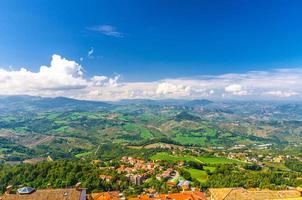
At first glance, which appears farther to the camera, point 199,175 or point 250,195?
point 199,175

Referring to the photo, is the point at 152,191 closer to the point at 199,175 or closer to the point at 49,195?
the point at 199,175

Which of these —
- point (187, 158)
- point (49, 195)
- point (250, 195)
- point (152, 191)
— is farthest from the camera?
point (187, 158)

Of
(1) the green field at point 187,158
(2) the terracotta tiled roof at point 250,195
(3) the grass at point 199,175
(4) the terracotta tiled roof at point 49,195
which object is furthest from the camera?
(1) the green field at point 187,158

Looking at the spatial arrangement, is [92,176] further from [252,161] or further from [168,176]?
[252,161]

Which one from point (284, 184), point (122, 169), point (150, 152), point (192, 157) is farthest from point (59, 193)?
point (150, 152)

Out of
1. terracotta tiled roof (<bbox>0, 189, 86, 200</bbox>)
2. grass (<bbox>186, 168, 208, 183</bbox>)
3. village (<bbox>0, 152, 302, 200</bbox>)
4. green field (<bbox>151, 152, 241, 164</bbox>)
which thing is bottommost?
green field (<bbox>151, 152, 241, 164</bbox>)

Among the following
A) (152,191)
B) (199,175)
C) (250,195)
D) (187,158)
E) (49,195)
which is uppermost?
(49,195)

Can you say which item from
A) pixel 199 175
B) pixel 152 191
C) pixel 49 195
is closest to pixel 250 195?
pixel 49 195

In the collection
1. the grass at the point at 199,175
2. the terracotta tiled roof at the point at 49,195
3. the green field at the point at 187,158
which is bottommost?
the green field at the point at 187,158

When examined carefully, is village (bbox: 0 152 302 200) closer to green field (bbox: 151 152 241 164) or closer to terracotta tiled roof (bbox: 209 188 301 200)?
terracotta tiled roof (bbox: 209 188 301 200)

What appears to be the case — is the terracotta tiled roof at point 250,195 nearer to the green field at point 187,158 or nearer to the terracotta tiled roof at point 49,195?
the terracotta tiled roof at point 49,195

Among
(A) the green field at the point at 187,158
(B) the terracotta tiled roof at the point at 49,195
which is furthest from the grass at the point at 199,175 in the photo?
(B) the terracotta tiled roof at the point at 49,195

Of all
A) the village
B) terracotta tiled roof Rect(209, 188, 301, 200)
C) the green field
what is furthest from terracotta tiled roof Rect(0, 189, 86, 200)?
the green field

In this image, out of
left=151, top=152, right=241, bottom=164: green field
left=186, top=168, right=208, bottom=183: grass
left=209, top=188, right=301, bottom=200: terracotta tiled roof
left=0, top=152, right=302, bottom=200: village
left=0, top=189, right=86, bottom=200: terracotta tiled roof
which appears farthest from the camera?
left=151, top=152, right=241, bottom=164: green field
